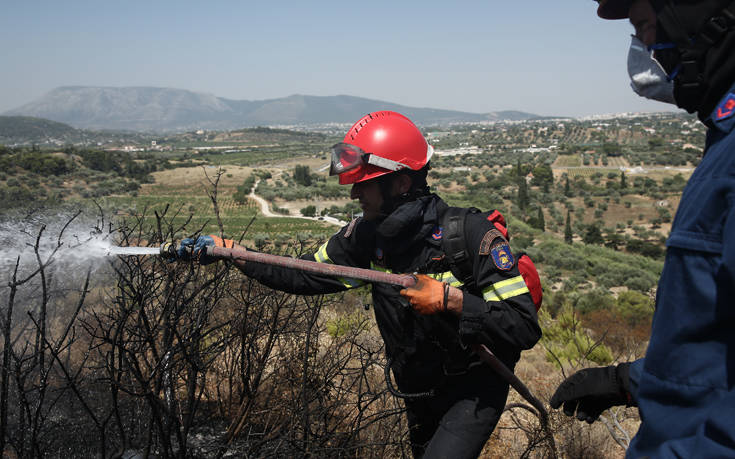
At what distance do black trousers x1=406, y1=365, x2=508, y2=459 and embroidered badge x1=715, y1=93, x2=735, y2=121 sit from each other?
200cm

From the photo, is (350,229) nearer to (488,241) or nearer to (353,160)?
(353,160)

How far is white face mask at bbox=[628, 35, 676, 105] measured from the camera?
148 centimetres

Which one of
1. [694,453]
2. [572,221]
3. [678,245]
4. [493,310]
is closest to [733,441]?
[694,453]

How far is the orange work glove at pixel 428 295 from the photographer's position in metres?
2.44

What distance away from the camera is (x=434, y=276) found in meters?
2.82

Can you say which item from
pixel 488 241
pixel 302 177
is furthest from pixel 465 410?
pixel 302 177

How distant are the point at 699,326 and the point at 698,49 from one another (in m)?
0.75

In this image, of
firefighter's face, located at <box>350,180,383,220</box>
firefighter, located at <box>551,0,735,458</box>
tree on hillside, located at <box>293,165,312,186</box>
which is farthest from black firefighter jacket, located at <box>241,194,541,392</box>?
tree on hillside, located at <box>293,165,312,186</box>

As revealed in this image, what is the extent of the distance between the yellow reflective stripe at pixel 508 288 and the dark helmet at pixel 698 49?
4.14ft

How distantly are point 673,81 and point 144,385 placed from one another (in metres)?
2.68

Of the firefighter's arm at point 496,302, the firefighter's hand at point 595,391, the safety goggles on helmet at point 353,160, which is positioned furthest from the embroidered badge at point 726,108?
the safety goggles on helmet at point 353,160

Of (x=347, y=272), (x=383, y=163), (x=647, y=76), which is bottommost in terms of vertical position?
(x=347, y=272)

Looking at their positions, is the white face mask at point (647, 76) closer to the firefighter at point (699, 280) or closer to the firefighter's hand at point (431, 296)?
the firefighter at point (699, 280)

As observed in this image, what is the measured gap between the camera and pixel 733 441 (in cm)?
100
